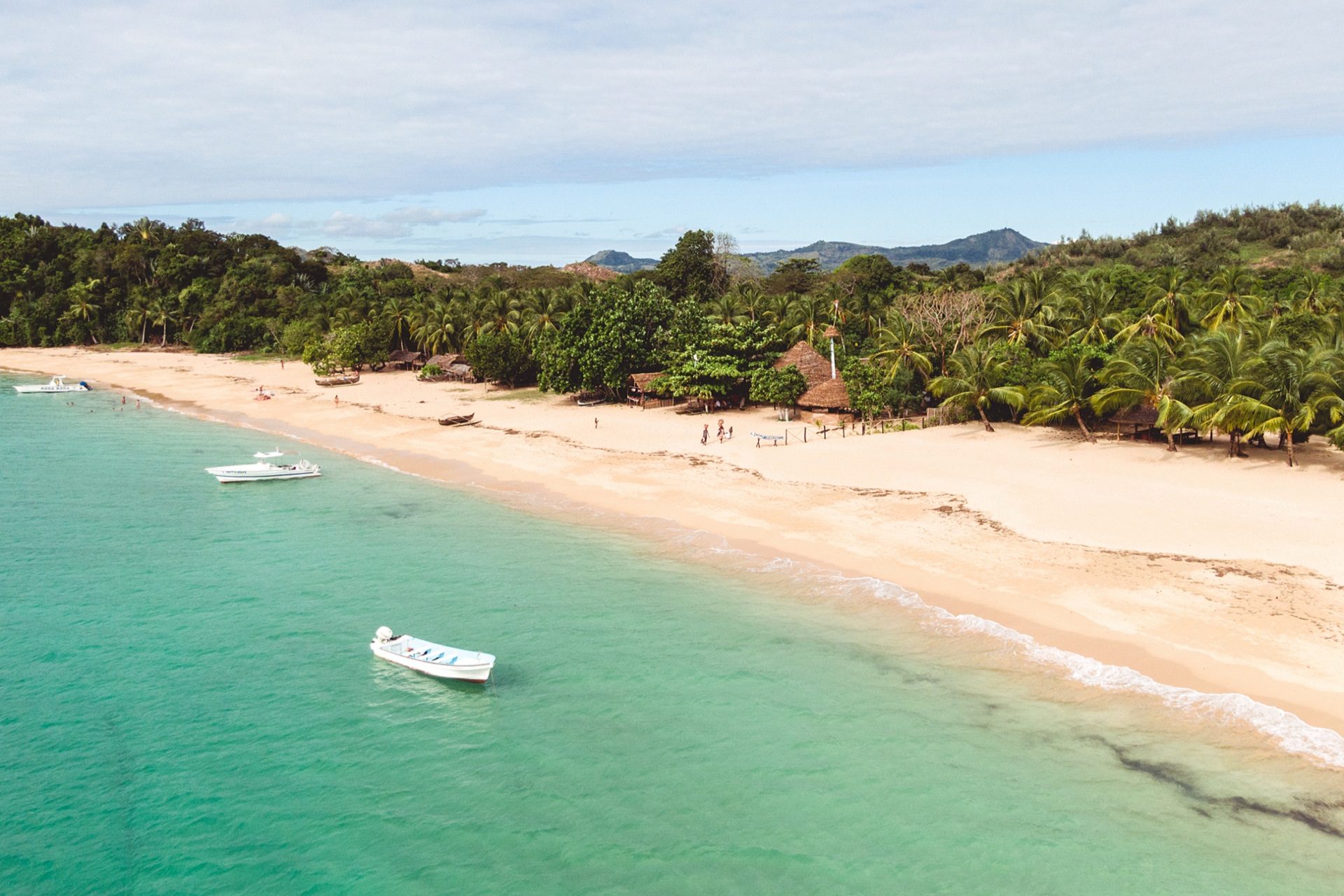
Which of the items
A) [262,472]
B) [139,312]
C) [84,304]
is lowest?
[262,472]

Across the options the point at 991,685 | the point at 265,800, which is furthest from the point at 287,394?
the point at 991,685

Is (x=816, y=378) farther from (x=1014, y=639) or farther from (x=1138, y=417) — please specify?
(x=1014, y=639)

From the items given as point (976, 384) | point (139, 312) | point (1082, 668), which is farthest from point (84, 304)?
point (1082, 668)

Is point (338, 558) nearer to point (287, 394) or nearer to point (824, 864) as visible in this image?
point (824, 864)

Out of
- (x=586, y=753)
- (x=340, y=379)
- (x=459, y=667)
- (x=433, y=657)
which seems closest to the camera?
(x=586, y=753)

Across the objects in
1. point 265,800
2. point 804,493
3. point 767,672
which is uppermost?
point 804,493

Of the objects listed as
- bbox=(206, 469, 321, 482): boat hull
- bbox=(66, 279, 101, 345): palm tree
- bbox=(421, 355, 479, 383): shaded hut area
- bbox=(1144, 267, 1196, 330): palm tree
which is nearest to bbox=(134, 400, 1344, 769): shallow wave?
bbox=(206, 469, 321, 482): boat hull

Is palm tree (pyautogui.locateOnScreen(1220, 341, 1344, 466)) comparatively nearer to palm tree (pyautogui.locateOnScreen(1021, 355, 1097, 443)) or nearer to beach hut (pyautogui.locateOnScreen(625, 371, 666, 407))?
palm tree (pyautogui.locateOnScreen(1021, 355, 1097, 443))

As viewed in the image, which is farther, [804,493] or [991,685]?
[804,493]
